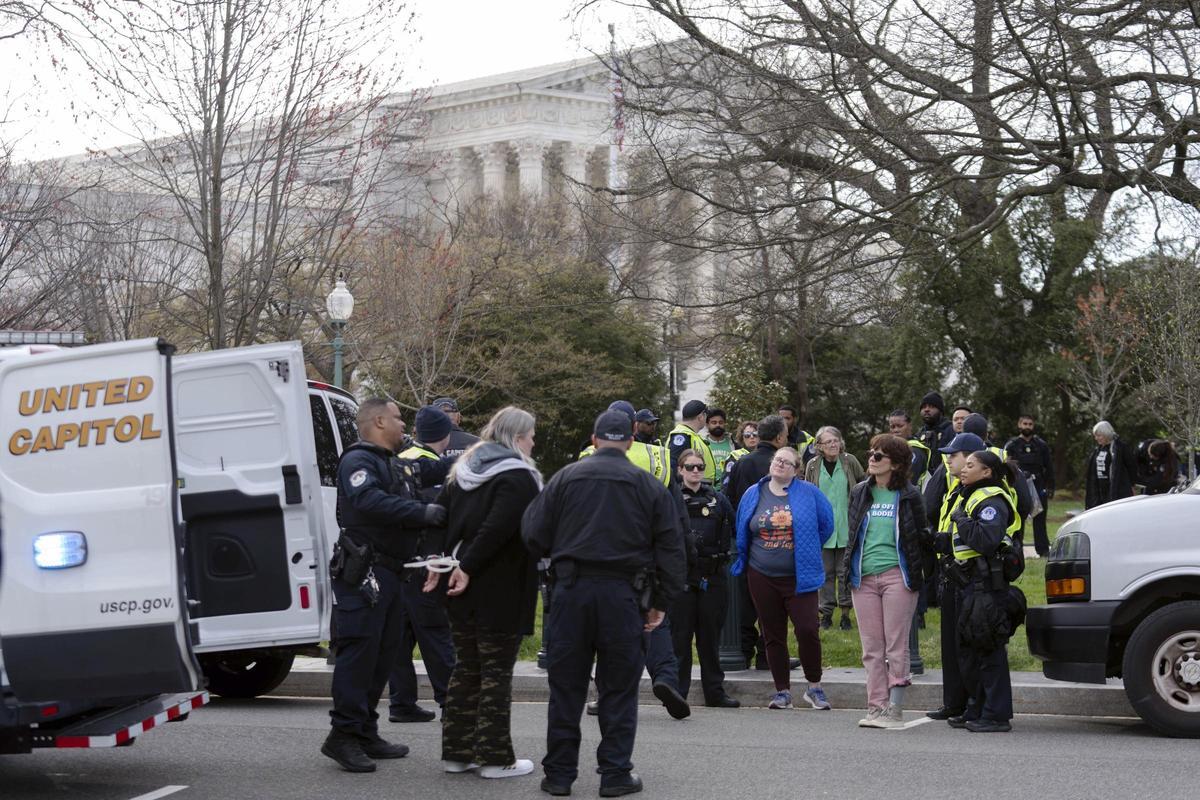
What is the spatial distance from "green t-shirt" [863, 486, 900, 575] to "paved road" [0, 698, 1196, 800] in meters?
1.03

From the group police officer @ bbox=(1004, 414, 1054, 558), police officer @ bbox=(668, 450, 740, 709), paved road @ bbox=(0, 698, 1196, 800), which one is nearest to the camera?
paved road @ bbox=(0, 698, 1196, 800)

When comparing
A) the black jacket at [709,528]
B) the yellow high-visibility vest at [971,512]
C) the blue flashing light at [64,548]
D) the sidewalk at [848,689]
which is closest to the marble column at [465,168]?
the sidewalk at [848,689]

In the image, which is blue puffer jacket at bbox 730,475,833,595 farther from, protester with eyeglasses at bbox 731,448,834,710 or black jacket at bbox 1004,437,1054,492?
black jacket at bbox 1004,437,1054,492

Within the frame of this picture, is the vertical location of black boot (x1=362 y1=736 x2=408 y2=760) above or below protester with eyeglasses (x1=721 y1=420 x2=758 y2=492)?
below

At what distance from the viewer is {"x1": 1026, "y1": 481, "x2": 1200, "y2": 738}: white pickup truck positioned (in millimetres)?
9281

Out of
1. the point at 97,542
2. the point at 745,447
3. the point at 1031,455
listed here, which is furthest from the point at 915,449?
the point at 97,542

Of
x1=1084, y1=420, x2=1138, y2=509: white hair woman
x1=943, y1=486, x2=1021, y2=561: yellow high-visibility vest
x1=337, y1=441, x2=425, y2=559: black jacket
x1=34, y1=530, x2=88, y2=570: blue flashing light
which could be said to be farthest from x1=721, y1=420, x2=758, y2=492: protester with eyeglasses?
x1=34, y1=530, x2=88, y2=570: blue flashing light

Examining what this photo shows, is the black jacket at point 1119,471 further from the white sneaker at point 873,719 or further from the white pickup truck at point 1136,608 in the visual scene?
the white sneaker at point 873,719

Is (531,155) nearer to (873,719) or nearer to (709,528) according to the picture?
(709,528)

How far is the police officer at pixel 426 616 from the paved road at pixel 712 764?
272 millimetres

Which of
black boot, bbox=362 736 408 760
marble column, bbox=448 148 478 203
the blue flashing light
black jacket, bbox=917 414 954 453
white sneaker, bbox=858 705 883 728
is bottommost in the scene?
white sneaker, bbox=858 705 883 728

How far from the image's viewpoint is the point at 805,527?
10633 mm

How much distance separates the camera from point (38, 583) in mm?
6922

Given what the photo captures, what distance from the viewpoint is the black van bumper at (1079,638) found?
9422 mm
